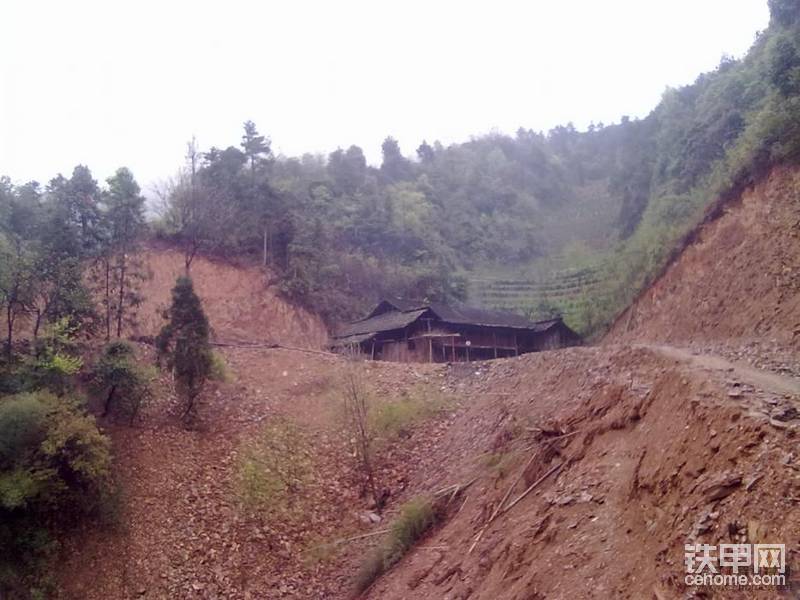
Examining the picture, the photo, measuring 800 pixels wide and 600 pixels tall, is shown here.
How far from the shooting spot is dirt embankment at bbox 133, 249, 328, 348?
100 feet

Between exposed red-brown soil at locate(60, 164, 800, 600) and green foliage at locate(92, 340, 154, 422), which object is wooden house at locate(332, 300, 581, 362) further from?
green foliage at locate(92, 340, 154, 422)

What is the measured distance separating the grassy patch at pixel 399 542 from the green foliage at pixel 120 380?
7.34 metres

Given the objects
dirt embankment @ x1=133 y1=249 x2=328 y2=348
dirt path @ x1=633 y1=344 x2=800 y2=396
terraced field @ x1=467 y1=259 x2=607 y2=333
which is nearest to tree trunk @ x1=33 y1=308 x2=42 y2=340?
dirt embankment @ x1=133 y1=249 x2=328 y2=348

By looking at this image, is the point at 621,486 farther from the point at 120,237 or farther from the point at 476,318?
the point at 476,318

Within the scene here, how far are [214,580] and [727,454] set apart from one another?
36.5 feet

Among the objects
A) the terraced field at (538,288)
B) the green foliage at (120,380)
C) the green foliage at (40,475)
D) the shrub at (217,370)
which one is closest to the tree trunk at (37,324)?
the green foliage at (120,380)

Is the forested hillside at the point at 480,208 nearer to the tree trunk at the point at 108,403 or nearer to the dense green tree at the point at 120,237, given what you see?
the dense green tree at the point at 120,237

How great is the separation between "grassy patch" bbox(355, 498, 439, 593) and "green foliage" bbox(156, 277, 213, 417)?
23.9 ft

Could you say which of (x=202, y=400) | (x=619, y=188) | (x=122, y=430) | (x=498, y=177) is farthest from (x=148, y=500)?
(x=498, y=177)

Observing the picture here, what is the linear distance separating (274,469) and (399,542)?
17.5ft

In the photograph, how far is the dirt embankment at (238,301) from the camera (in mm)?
30578

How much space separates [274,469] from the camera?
17.1 metres

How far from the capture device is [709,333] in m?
17.8

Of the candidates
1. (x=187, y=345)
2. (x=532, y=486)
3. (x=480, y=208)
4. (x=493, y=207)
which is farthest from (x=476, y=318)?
(x=493, y=207)
